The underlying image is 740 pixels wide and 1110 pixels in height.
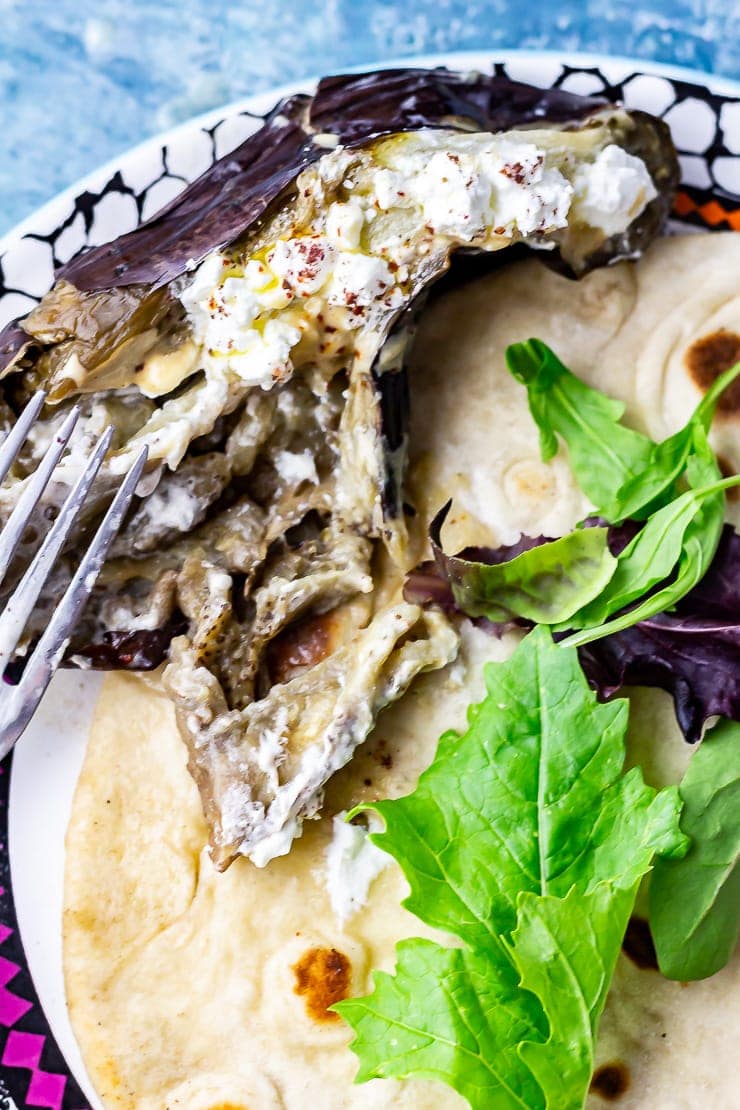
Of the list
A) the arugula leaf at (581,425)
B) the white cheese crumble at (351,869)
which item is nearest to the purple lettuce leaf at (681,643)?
the arugula leaf at (581,425)

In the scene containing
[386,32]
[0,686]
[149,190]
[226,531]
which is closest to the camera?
[0,686]

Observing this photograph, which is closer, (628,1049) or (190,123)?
(628,1049)

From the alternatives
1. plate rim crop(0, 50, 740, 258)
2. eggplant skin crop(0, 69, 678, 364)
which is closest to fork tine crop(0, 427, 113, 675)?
eggplant skin crop(0, 69, 678, 364)

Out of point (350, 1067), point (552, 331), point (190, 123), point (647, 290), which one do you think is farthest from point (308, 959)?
point (190, 123)

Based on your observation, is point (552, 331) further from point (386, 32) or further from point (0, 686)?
point (0, 686)

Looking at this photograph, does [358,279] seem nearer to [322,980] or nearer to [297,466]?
[297,466]

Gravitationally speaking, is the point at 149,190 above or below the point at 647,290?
above

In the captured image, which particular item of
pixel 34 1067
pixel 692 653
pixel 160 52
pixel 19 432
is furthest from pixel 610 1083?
pixel 160 52

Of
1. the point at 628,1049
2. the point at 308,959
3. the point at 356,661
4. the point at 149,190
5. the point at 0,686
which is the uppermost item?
the point at 149,190
